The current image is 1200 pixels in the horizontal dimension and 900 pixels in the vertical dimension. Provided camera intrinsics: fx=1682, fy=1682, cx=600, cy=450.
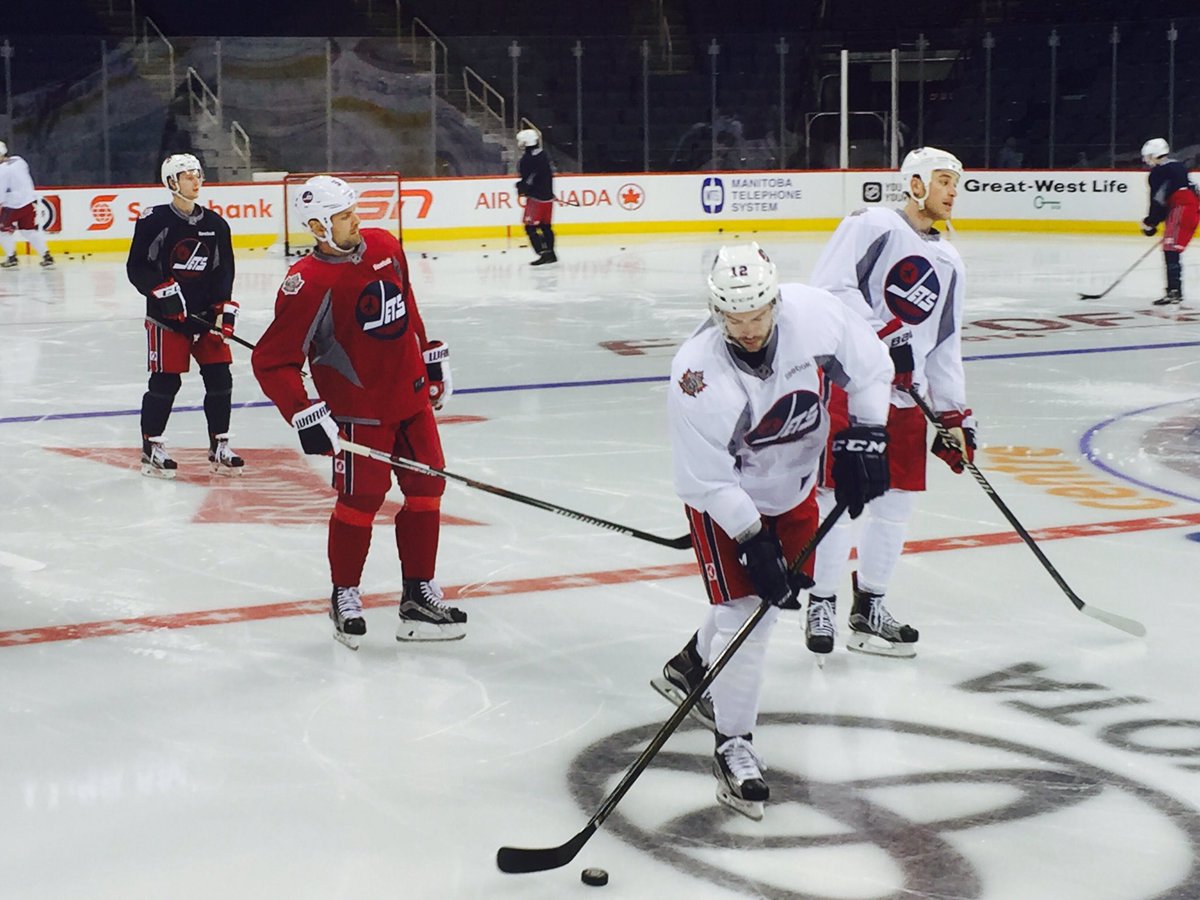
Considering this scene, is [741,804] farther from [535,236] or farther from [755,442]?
[535,236]

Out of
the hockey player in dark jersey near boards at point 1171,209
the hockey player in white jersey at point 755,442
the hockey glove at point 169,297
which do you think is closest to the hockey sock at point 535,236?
the hockey player in dark jersey near boards at point 1171,209

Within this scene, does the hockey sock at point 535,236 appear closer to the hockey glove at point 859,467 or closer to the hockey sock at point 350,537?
the hockey sock at point 350,537

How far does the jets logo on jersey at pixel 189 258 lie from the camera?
671 centimetres

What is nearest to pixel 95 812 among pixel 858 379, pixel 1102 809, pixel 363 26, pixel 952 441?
pixel 858 379

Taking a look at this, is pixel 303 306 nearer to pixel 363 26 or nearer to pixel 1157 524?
pixel 1157 524

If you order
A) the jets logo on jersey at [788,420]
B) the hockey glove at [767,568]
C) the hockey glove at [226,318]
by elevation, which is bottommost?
the hockey glove at [767,568]

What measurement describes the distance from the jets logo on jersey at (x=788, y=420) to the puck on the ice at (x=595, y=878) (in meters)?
0.89

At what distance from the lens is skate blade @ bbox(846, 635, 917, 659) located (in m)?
4.33

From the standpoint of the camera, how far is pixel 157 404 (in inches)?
266

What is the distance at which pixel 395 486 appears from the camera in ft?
→ 21.1

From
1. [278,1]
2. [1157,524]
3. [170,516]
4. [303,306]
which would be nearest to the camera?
[303,306]

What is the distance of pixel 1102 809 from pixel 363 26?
2036 cm

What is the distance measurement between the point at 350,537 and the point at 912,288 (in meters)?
1.63

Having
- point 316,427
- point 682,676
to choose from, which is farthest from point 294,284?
point 682,676
